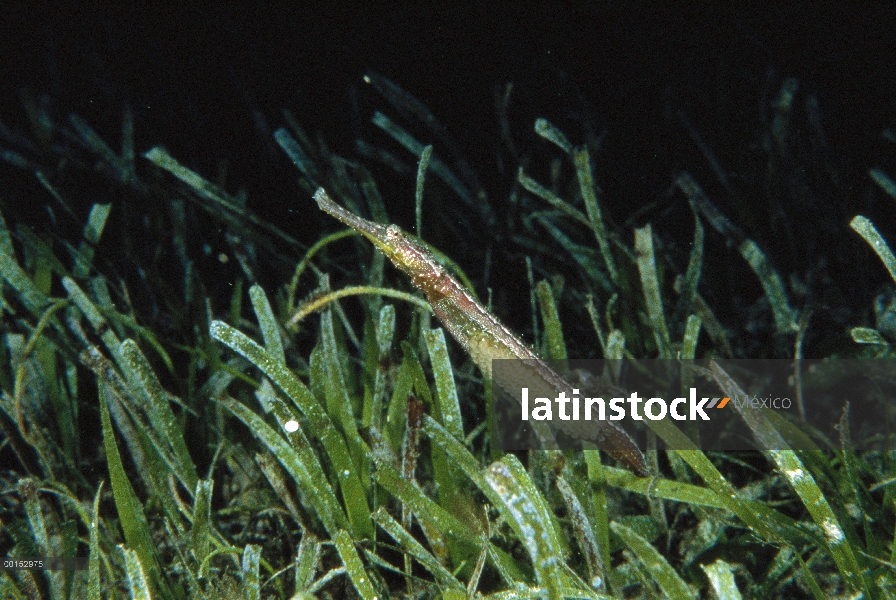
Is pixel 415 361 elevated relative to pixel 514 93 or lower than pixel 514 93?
lower

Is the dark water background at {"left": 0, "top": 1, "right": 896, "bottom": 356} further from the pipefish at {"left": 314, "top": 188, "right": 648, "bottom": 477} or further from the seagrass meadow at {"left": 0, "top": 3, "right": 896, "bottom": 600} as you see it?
the pipefish at {"left": 314, "top": 188, "right": 648, "bottom": 477}

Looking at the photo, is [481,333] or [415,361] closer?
[481,333]

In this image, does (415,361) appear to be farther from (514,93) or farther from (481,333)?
(514,93)

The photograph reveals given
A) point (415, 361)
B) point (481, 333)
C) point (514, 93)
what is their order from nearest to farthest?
point (481, 333) → point (415, 361) → point (514, 93)

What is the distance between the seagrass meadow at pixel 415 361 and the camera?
1180mm

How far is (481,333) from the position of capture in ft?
4.18

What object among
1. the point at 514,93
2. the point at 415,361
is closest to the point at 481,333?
the point at 415,361

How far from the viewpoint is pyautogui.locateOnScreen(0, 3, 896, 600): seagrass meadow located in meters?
1.18

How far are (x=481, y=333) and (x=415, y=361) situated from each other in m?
0.20

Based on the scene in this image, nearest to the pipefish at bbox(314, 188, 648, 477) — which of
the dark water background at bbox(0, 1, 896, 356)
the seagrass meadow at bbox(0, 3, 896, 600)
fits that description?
the seagrass meadow at bbox(0, 3, 896, 600)

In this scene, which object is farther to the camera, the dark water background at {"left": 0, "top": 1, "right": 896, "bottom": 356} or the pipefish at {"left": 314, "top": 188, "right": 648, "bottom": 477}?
the dark water background at {"left": 0, "top": 1, "right": 896, "bottom": 356}

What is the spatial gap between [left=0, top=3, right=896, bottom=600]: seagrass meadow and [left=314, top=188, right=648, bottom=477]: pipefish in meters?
0.04

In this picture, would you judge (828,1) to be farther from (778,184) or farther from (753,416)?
(753,416)

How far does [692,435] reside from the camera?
1580 millimetres
